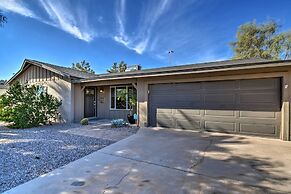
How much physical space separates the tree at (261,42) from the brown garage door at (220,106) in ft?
59.1

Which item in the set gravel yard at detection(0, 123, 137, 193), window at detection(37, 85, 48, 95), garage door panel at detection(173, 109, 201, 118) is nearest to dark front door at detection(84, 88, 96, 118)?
window at detection(37, 85, 48, 95)

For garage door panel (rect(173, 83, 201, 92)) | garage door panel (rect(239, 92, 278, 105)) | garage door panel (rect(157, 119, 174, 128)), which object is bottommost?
garage door panel (rect(157, 119, 174, 128))

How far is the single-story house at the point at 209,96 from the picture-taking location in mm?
6055

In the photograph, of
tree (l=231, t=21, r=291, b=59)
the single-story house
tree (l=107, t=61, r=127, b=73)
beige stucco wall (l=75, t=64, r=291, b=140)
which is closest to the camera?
beige stucco wall (l=75, t=64, r=291, b=140)

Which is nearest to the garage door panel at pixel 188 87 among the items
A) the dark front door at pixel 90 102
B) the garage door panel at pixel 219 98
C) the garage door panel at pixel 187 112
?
the garage door panel at pixel 219 98

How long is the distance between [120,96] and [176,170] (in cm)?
830

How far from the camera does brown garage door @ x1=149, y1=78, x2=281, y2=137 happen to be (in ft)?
20.4

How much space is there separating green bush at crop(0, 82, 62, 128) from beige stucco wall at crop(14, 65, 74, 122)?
0.84 metres

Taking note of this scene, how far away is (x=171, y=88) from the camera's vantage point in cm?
828

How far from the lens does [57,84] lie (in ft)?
36.1

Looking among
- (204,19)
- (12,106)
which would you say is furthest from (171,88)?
(12,106)

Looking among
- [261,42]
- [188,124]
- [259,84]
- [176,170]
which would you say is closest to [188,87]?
[188,124]

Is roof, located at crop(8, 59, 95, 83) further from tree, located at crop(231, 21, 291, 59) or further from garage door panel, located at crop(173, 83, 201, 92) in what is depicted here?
tree, located at crop(231, 21, 291, 59)

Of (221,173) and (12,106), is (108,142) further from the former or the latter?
(12,106)
